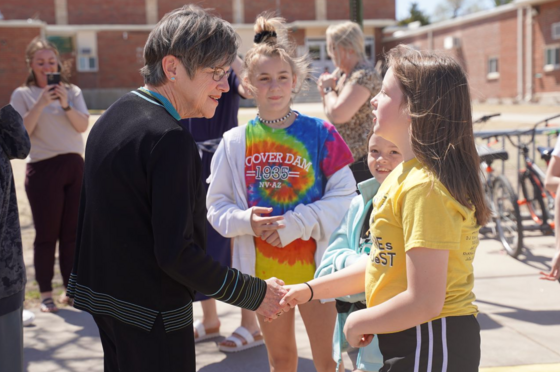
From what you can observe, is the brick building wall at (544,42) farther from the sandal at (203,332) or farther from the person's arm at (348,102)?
the sandal at (203,332)

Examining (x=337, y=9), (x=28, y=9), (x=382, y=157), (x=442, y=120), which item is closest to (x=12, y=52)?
(x=28, y=9)

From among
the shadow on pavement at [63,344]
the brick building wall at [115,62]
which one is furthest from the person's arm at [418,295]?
the brick building wall at [115,62]

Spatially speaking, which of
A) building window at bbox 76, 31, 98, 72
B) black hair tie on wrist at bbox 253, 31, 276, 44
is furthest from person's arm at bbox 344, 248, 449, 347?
building window at bbox 76, 31, 98, 72

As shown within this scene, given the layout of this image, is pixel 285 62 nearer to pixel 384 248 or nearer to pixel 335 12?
pixel 384 248

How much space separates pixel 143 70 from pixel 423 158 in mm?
1091

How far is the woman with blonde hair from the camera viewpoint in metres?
4.50

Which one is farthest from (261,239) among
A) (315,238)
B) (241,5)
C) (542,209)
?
(241,5)

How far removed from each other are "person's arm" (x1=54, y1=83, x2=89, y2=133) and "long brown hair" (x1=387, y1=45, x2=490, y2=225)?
4.07 meters

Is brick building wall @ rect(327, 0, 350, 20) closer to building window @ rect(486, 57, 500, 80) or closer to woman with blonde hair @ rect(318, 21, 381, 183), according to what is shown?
building window @ rect(486, 57, 500, 80)

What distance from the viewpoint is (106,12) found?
1580 inches

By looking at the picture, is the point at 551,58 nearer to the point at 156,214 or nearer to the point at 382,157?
the point at 382,157

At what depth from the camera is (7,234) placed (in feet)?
9.73

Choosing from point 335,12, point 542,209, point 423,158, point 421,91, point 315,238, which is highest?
point 335,12

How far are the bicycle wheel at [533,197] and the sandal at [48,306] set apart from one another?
16.7ft
